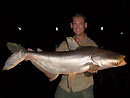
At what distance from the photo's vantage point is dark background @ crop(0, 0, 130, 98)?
645 centimetres

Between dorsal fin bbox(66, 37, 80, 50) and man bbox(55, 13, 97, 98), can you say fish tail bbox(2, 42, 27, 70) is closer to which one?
dorsal fin bbox(66, 37, 80, 50)

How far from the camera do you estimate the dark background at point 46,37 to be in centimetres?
645

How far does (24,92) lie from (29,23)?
3888 cm

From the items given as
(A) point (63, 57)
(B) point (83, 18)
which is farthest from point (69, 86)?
(B) point (83, 18)

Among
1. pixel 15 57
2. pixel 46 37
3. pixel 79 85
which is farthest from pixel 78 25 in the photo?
pixel 46 37

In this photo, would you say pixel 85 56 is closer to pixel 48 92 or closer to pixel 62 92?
pixel 62 92

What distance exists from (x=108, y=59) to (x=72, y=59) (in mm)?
605

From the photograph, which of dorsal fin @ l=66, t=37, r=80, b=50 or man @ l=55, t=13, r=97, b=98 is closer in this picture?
dorsal fin @ l=66, t=37, r=80, b=50

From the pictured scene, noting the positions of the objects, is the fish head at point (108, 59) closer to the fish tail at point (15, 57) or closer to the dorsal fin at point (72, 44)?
the dorsal fin at point (72, 44)

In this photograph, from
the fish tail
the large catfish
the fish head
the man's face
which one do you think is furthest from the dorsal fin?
the fish tail

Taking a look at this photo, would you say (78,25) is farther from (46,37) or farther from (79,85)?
(46,37)

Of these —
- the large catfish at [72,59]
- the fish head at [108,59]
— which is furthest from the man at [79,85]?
the fish head at [108,59]

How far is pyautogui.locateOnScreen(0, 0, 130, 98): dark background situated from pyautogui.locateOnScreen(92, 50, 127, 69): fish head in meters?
0.93

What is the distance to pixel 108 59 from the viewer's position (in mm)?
2959
